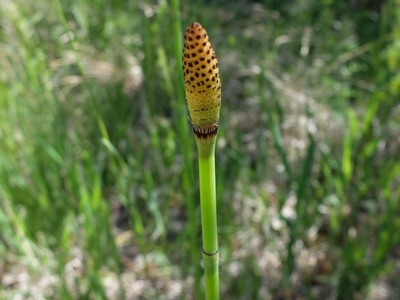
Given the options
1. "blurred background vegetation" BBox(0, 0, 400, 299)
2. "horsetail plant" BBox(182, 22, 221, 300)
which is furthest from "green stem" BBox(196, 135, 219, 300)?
"blurred background vegetation" BBox(0, 0, 400, 299)

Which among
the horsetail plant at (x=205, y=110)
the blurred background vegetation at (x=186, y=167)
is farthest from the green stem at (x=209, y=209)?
the blurred background vegetation at (x=186, y=167)

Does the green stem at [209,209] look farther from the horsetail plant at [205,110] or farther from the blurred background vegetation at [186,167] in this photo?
the blurred background vegetation at [186,167]

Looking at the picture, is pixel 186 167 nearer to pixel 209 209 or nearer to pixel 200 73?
pixel 209 209

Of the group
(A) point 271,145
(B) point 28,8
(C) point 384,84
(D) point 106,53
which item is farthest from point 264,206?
(B) point 28,8

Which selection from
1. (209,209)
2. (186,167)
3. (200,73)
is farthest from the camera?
(186,167)

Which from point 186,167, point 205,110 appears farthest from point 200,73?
point 186,167

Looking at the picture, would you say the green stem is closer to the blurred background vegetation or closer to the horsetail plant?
the horsetail plant

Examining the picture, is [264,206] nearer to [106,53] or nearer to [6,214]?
[6,214]

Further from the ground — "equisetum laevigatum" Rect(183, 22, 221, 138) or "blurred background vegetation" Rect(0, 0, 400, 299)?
"equisetum laevigatum" Rect(183, 22, 221, 138)
